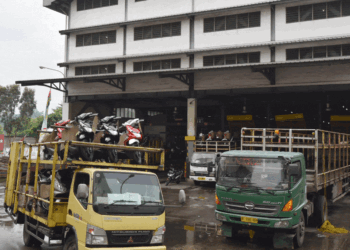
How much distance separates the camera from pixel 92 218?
19.2 ft

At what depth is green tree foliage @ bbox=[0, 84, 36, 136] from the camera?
197 ft

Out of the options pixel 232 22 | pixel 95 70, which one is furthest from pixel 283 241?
pixel 95 70

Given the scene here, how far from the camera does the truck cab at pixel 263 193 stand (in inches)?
326

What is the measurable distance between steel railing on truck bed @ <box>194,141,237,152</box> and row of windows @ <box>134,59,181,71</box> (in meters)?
6.45

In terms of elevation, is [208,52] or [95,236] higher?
[208,52]

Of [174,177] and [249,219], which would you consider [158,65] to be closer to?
[174,177]

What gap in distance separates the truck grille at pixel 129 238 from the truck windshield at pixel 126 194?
0.38 meters

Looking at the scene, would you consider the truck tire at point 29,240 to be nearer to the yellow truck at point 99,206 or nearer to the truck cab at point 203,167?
the yellow truck at point 99,206

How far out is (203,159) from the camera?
21.1 meters

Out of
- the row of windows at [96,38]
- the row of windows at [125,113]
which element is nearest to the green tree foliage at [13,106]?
the row of windows at [125,113]

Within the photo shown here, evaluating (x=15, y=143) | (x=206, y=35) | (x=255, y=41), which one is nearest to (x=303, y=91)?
(x=255, y=41)

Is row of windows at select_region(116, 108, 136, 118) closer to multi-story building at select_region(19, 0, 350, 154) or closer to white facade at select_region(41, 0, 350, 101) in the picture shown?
multi-story building at select_region(19, 0, 350, 154)

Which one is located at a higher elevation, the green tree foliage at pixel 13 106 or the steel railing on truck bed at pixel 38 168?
the green tree foliage at pixel 13 106

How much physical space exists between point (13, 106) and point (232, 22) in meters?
48.9
